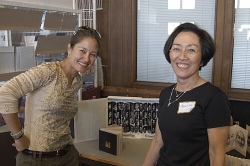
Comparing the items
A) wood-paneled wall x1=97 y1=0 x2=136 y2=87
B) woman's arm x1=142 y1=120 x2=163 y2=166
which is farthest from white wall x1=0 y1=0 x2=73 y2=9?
woman's arm x1=142 y1=120 x2=163 y2=166

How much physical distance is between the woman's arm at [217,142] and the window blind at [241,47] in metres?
1.41

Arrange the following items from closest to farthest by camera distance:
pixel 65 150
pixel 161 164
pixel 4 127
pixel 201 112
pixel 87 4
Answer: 1. pixel 201 112
2. pixel 161 164
3. pixel 65 150
4. pixel 4 127
5. pixel 87 4

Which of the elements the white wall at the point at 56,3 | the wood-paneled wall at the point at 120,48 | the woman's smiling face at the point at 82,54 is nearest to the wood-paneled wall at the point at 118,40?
the wood-paneled wall at the point at 120,48

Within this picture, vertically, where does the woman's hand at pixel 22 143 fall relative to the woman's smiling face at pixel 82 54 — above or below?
below

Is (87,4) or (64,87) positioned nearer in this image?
(64,87)

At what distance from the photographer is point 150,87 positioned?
2.71 meters

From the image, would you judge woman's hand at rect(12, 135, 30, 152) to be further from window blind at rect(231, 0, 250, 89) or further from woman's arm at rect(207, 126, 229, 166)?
window blind at rect(231, 0, 250, 89)

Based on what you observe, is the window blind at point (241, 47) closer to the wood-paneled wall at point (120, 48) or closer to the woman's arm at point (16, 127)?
the wood-paneled wall at point (120, 48)

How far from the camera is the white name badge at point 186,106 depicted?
1.17 metres

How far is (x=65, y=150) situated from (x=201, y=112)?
711 mm

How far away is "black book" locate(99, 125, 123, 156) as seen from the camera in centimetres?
191

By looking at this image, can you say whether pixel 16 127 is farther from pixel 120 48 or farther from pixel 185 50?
pixel 120 48

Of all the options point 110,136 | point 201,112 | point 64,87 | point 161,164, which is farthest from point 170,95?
point 110,136

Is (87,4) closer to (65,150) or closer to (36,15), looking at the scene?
(36,15)
